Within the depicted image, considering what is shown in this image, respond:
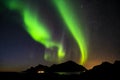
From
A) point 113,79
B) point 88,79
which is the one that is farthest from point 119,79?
point 88,79

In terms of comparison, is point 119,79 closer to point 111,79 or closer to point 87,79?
point 111,79

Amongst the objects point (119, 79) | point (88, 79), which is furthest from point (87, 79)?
point (119, 79)

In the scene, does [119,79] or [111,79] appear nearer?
[119,79]

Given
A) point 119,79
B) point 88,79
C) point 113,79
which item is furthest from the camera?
point 88,79

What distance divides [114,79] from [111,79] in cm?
134

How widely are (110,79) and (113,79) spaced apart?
1464 millimetres

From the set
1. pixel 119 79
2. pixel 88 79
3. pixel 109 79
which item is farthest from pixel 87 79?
pixel 119 79

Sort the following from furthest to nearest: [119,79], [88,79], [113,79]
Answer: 1. [88,79]
2. [113,79]
3. [119,79]

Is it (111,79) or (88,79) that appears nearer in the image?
(111,79)

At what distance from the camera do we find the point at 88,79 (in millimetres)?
96562

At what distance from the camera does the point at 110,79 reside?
8506cm

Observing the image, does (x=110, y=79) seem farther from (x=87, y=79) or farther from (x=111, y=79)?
(x=87, y=79)

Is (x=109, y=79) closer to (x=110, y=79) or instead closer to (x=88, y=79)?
(x=110, y=79)

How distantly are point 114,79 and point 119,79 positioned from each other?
21.9ft
